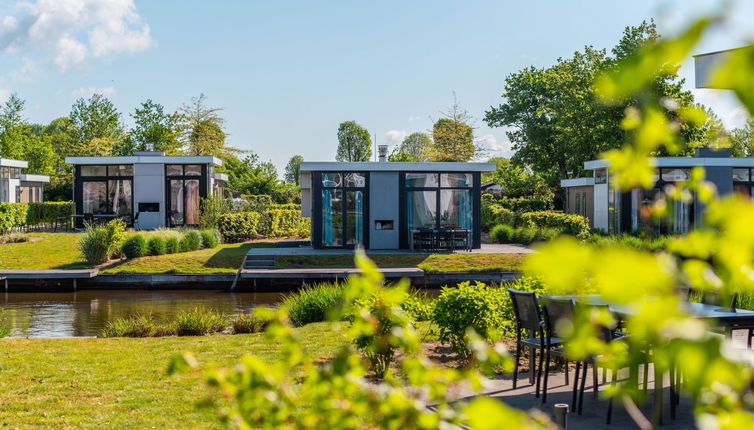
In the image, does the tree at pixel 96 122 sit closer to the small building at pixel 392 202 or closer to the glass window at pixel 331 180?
the glass window at pixel 331 180

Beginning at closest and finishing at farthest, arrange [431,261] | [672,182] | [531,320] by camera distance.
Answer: [531,320]
[431,261]
[672,182]

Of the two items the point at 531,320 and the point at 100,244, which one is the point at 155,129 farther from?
the point at 531,320

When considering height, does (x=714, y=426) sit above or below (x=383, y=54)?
below

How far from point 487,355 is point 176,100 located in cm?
5288

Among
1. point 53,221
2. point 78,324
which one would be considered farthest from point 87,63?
point 78,324

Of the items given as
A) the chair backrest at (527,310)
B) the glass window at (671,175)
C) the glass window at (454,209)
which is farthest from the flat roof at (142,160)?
the chair backrest at (527,310)

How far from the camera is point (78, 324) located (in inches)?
525

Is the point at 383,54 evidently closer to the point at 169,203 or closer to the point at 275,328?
the point at 169,203

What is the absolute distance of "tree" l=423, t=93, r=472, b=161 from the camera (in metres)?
46.1

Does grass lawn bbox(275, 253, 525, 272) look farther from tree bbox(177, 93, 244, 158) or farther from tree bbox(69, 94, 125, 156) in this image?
tree bbox(177, 93, 244, 158)

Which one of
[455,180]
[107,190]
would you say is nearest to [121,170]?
[107,190]

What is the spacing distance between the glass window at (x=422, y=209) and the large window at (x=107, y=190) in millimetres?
11635

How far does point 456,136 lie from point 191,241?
86.0 ft

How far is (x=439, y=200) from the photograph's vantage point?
72.0 feet
